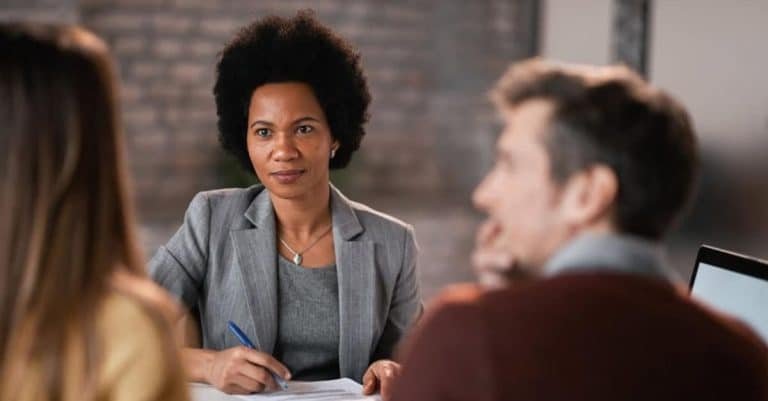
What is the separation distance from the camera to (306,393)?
1.92 metres

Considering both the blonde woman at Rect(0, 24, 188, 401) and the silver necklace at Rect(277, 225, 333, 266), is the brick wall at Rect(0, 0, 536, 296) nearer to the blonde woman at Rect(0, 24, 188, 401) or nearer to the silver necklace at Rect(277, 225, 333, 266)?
the silver necklace at Rect(277, 225, 333, 266)

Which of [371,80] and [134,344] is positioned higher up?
[134,344]

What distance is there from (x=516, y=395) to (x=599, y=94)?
347mm

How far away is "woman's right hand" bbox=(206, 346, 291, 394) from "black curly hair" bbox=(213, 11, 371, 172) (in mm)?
526

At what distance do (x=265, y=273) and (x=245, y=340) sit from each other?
5.9 inches

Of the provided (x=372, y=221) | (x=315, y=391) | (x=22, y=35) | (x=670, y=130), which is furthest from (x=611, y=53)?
(x=22, y=35)

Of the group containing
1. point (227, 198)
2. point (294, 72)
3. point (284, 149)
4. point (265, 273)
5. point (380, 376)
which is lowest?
point (380, 376)

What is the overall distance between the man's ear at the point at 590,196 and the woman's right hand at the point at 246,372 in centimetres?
82

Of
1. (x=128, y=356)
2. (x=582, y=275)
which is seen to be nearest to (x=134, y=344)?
(x=128, y=356)

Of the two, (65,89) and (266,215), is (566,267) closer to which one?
(65,89)

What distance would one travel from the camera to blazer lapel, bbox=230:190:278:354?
2.16m

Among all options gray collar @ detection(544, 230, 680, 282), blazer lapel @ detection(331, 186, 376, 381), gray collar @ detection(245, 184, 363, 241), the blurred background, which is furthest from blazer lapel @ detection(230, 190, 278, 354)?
the blurred background

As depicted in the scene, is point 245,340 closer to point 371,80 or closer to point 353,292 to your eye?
point 353,292

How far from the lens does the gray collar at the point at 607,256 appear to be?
121 cm
